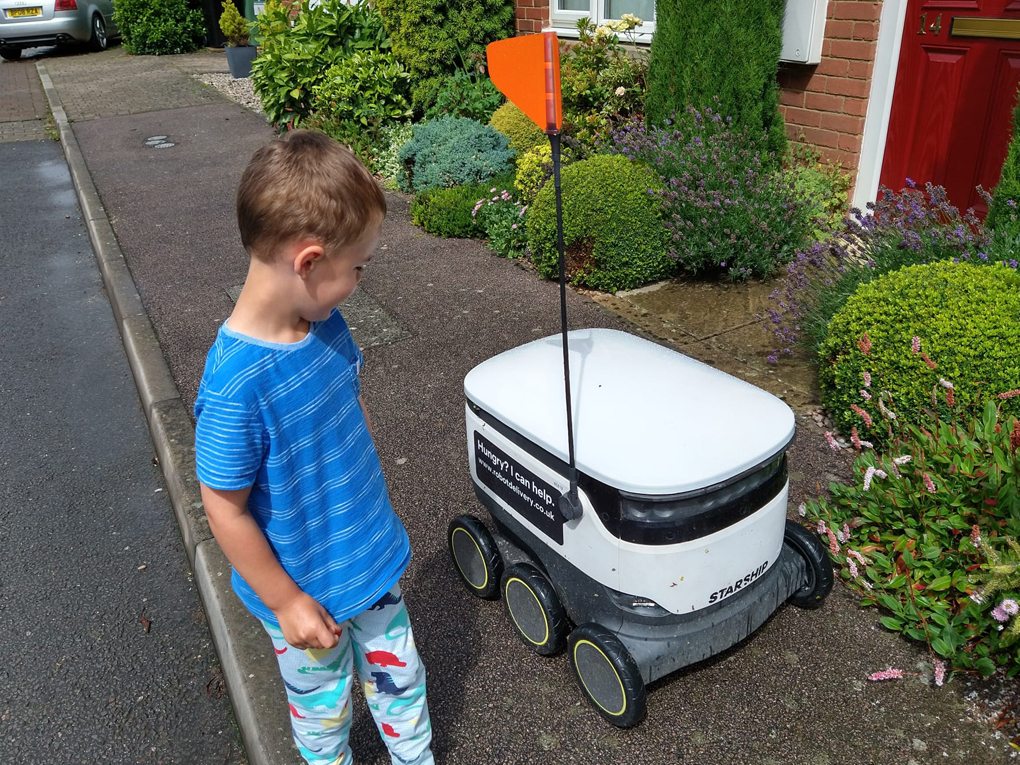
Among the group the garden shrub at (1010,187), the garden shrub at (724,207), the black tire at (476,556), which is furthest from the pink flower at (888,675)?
the garden shrub at (724,207)

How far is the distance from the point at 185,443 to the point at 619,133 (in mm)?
4141

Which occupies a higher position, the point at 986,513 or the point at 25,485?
the point at 986,513

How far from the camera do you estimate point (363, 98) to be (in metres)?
8.65

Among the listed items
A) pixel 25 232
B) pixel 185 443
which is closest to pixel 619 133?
pixel 185 443

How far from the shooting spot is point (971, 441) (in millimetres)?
2562

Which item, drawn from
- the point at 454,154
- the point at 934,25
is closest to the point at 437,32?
the point at 454,154

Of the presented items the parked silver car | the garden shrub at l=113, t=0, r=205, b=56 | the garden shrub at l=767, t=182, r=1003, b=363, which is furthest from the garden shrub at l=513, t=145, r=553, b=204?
the parked silver car

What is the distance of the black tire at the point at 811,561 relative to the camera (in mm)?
2436

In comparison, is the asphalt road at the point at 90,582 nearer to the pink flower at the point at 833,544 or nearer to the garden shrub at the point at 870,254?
the pink flower at the point at 833,544

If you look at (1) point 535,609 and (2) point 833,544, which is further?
(2) point 833,544

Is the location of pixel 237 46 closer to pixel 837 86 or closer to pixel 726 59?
pixel 726 59

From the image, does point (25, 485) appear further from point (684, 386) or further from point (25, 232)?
point (25, 232)

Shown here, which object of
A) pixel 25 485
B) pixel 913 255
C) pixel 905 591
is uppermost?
pixel 913 255

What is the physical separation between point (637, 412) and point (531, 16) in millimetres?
7527
